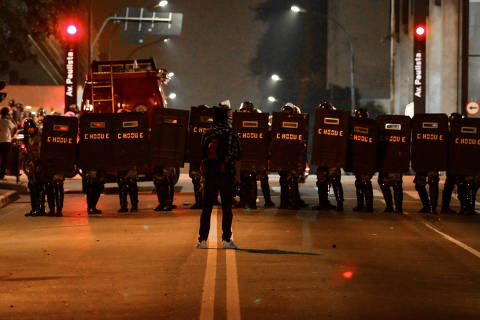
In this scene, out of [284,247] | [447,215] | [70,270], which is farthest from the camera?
[447,215]

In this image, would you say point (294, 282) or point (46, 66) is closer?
point (294, 282)

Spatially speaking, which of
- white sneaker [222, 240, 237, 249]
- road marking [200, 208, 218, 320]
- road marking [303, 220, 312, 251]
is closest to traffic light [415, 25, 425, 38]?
road marking [303, 220, 312, 251]

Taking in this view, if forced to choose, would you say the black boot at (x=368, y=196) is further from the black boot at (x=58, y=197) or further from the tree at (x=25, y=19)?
the tree at (x=25, y=19)

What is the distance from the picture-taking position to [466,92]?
42625 mm

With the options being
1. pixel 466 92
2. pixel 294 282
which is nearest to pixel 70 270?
pixel 294 282

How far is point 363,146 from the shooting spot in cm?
1761

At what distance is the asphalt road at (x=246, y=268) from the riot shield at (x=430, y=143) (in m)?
1.29

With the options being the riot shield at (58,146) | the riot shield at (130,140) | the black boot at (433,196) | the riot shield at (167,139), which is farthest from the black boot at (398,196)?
the riot shield at (58,146)

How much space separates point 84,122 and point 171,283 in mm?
8646

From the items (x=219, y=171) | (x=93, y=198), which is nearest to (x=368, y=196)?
(x=93, y=198)

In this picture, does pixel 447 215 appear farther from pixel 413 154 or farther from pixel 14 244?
pixel 14 244

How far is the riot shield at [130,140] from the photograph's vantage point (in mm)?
17672

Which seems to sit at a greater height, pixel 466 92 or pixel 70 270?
pixel 466 92

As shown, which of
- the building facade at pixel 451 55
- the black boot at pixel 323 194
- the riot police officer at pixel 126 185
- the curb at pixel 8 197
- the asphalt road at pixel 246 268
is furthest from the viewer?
the building facade at pixel 451 55
